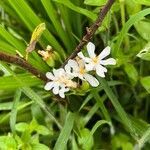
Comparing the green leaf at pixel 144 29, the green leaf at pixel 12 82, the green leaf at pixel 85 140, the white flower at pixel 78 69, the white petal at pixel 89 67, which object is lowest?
the green leaf at pixel 85 140

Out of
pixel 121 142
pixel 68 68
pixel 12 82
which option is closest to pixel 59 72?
pixel 68 68

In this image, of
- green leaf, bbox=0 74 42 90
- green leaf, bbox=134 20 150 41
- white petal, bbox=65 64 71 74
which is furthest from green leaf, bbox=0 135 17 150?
green leaf, bbox=134 20 150 41

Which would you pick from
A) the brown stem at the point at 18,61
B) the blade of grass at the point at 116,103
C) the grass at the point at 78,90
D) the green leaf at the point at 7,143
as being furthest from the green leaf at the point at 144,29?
the green leaf at the point at 7,143

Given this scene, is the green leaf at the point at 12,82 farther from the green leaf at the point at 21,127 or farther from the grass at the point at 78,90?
the green leaf at the point at 21,127

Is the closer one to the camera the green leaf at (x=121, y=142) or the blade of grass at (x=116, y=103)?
the blade of grass at (x=116, y=103)

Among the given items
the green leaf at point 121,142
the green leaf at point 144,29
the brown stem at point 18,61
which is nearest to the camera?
the brown stem at point 18,61

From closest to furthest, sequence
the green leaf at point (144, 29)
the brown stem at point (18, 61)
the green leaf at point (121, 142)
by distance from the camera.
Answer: the brown stem at point (18, 61) → the green leaf at point (144, 29) → the green leaf at point (121, 142)

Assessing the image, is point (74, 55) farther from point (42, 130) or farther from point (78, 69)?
point (42, 130)

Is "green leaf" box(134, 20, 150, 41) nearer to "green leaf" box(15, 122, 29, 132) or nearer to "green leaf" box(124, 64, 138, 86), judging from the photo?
"green leaf" box(124, 64, 138, 86)
